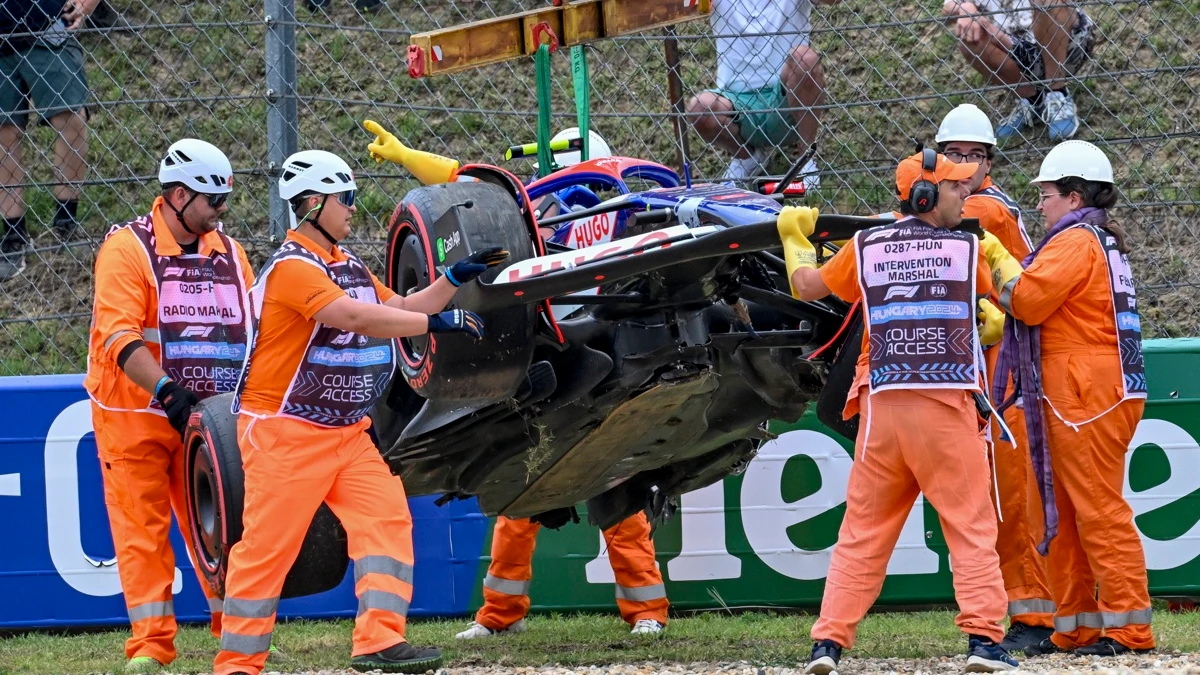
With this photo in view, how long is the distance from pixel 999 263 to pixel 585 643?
7.94 ft

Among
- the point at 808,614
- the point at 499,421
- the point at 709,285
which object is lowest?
the point at 808,614

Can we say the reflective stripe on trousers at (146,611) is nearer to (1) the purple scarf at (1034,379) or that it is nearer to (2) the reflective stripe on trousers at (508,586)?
(2) the reflective stripe on trousers at (508,586)

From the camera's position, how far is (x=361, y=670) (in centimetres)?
529

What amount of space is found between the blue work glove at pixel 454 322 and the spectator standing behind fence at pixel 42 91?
3.95m

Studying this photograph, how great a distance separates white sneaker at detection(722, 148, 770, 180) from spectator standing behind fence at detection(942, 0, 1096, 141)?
1.15 meters

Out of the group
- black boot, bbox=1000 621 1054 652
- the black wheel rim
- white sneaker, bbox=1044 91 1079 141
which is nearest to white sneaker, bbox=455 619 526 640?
the black wheel rim

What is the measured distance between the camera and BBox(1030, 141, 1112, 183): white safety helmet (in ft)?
20.4

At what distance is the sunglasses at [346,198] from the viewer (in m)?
5.45

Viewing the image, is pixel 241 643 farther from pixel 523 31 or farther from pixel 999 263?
pixel 999 263

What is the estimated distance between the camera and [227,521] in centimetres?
557

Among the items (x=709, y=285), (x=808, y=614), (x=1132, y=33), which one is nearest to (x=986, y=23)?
(x=1132, y=33)

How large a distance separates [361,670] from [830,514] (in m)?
2.97

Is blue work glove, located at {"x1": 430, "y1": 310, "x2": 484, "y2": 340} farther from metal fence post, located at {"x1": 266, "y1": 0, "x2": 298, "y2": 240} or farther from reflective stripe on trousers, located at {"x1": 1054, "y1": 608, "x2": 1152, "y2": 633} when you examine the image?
reflective stripe on trousers, located at {"x1": 1054, "y1": 608, "x2": 1152, "y2": 633}

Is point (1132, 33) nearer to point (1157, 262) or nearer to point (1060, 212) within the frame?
point (1157, 262)
